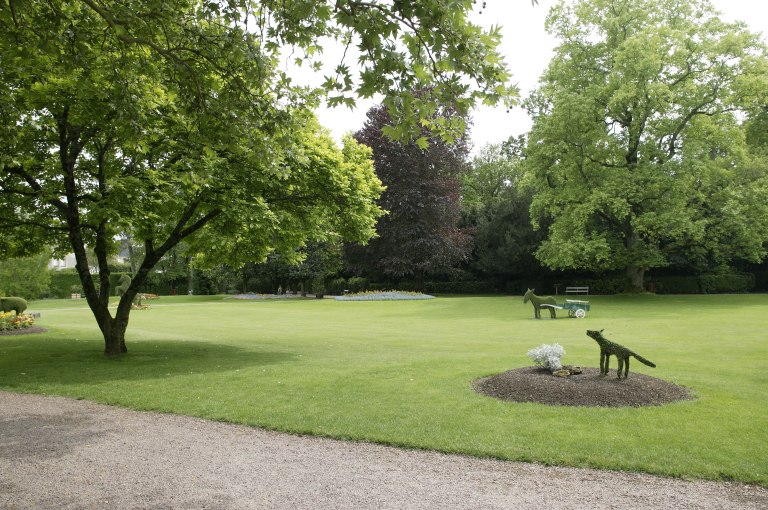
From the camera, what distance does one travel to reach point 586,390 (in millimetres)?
8242

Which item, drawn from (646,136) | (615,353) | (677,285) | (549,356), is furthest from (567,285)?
(615,353)

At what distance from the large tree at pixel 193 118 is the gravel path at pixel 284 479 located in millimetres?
3495

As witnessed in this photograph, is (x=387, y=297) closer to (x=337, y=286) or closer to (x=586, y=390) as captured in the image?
(x=337, y=286)

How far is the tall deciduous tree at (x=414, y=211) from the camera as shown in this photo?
4306cm

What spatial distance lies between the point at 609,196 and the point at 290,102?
27164 millimetres

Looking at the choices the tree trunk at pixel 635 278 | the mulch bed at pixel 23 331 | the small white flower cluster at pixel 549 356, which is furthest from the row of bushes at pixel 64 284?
the small white flower cluster at pixel 549 356

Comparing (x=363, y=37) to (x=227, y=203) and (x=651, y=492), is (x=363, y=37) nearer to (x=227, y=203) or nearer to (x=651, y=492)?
(x=651, y=492)

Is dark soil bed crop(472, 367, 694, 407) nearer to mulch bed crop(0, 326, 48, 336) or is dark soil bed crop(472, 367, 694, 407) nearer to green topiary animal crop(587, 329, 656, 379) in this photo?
green topiary animal crop(587, 329, 656, 379)

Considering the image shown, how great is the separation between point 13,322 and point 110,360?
9.00 m

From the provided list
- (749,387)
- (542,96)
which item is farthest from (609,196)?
(749,387)

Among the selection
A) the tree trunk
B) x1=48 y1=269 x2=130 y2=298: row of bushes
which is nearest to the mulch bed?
the tree trunk

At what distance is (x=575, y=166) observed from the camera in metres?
35.6

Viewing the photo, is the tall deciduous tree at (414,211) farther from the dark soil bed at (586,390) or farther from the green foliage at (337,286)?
the dark soil bed at (586,390)

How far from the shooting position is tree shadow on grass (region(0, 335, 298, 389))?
1105 centimetres
